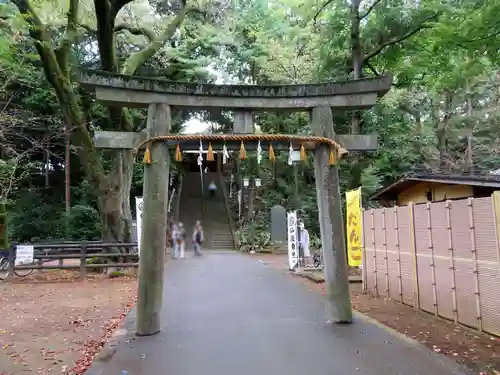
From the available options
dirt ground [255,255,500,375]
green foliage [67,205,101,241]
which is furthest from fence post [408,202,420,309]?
green foliage [67,205,101,241]

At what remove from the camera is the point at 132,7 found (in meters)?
17.9

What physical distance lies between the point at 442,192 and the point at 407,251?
593 centimetres

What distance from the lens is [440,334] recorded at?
714 cm

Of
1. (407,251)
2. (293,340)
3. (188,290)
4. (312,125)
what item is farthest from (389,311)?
(188,290)

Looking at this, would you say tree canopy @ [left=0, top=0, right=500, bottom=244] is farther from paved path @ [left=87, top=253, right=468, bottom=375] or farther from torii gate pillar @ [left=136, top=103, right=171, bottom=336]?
paved path @ [left=87, top=253, right=468, bottom=375]

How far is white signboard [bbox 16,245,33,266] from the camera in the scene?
15.0 metres

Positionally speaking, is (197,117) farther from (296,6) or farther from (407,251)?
(407,251)

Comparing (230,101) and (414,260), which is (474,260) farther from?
(230,101)

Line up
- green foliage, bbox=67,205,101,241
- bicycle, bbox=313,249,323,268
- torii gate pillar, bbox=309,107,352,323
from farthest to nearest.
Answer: green foliage, bbox=67,205,101,241 < bicycle, bbox=313,249,323,268 < torii gate pillar, bbox=309,107,352,323

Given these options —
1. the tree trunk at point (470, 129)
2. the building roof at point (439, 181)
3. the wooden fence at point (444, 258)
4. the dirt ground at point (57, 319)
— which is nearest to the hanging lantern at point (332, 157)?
the wooden fence at point (444, 258)

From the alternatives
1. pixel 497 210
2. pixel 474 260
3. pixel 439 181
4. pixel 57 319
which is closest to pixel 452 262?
pixel 474 260

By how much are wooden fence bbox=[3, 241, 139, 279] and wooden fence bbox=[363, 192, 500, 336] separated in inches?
344

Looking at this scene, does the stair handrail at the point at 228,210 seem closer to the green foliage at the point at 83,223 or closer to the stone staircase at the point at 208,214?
the stone staircase at the point at 208,214

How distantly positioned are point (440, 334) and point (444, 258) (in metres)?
1.59
